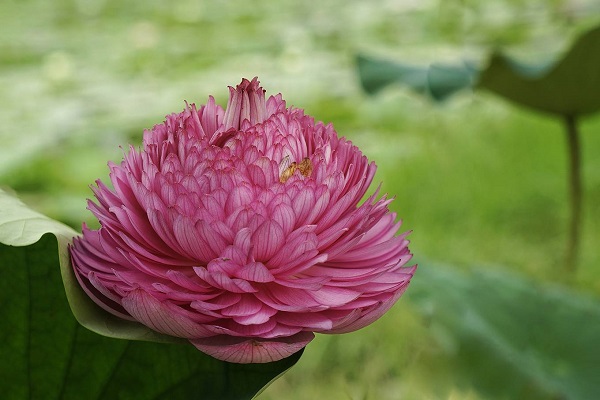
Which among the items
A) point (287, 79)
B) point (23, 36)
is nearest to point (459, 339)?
point (287, 79)

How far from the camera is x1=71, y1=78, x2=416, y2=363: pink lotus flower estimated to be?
1.47 ft

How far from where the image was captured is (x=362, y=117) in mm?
2910

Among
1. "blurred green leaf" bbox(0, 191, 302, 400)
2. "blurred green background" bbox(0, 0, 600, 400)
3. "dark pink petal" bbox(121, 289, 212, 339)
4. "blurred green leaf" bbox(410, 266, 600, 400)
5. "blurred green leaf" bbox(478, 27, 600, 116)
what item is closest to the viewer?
"dark pink petal" bbox(121, 289, 212, 339)

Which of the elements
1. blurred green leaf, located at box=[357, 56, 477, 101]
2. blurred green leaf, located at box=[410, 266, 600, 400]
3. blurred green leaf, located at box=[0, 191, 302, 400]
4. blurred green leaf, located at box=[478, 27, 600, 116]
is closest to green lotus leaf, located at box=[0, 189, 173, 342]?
blurred green leaf, located at box=[0, 191, 302, 400]

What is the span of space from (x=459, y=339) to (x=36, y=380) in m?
0.68

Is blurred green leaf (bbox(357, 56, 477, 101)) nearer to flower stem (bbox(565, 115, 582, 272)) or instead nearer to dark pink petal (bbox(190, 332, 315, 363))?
flower stem (bbox(565, 115, 582, 272))

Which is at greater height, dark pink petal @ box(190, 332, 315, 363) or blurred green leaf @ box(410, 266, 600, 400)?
dark pink petal @ box(190, 332, 315, 363)

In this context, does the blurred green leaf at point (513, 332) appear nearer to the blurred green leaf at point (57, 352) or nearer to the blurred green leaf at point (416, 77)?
the blurred green leaf at point (416, 77)

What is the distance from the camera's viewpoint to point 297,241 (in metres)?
0.45

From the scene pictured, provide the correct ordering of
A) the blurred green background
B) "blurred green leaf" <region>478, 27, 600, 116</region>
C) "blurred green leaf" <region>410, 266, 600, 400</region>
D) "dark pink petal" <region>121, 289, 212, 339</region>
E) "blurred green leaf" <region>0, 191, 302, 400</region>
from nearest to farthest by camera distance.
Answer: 1. "dark pink petal" <region>121, 289, 212, 339</region>
2. "blurred green leaf" <region>0, 191, 302, 400</region>
3. "blurred green leaf" <region>410, 266, 600, 400</region>
4. "blurred green leaf" <region>478, 27, 600, 116</region>
5. the blurred green background

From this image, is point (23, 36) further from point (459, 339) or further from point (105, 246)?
point (105, 246)

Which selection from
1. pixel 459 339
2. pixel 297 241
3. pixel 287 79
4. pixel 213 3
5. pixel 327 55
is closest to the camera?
pixel 297 241

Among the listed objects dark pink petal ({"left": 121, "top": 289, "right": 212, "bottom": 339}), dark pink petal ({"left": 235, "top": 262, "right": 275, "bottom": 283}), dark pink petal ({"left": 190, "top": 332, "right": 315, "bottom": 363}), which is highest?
dark pink petal ({"left": 235, "top": 262, "right": 275, "bottom": 283})

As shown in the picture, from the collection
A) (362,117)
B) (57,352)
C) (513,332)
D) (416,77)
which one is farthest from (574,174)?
(362,117)
